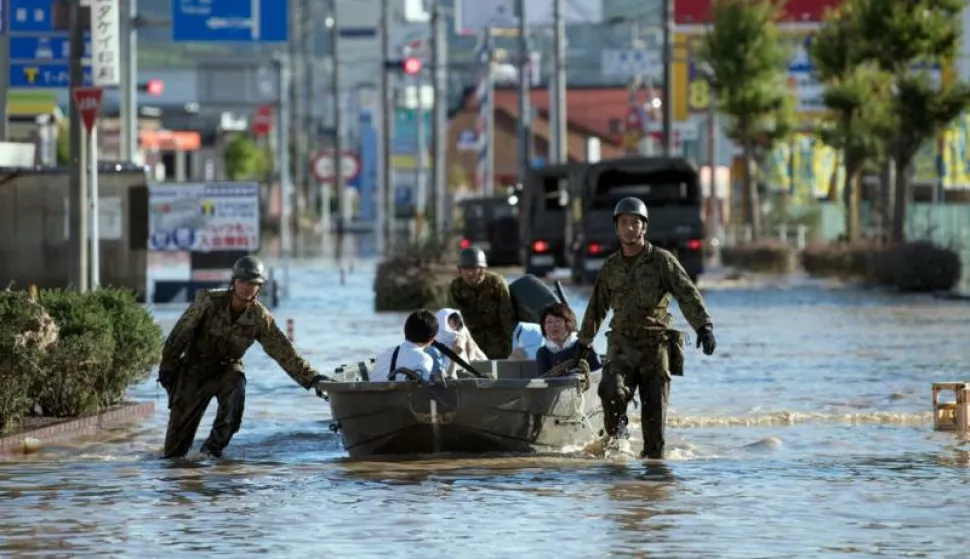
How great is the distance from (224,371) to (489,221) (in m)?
47.4

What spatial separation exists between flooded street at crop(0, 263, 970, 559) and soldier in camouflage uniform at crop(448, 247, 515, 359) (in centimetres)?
151

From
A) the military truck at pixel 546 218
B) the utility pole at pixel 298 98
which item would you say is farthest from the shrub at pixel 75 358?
the utility pole at pixel 298 98

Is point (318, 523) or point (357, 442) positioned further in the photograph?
point (357, 442)

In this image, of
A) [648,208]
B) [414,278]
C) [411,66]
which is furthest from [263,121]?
[414,278]

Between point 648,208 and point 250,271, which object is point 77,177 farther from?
point 648,208

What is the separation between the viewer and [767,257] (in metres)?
62.0

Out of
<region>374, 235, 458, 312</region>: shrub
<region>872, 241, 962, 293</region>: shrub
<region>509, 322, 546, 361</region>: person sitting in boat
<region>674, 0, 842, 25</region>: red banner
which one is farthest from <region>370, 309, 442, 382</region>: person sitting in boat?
<region>674, 0, 842, 25</region>: red banner

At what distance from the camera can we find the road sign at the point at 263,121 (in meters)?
145

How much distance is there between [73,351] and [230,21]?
99.1ft

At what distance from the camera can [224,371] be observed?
1856 cm

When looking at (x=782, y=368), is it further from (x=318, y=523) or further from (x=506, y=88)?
(x=506, y=88)

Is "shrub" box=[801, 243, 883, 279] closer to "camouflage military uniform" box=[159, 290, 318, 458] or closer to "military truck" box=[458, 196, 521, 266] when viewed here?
"military truck" box=[458, 196, 521, 266]

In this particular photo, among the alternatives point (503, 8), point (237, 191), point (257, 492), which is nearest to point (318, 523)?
point (257, 492)

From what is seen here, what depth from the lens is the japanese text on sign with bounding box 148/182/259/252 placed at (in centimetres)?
4288
